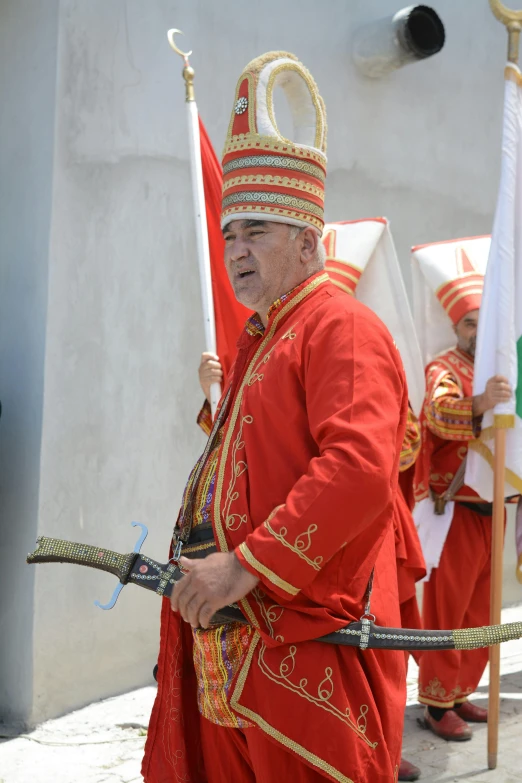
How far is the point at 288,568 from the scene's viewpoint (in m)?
1.86

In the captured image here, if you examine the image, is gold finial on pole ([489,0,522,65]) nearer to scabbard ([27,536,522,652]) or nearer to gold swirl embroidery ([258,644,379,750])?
scabbard ([27,536,522,652])

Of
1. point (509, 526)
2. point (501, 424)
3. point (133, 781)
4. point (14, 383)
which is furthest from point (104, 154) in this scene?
point (509, 526)

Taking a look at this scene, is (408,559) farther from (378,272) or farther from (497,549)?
(378,272)

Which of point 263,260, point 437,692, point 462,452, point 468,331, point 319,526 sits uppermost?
point 468,331

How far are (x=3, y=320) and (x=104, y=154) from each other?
885 mm

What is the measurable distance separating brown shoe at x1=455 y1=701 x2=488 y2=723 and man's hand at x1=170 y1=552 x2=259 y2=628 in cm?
303

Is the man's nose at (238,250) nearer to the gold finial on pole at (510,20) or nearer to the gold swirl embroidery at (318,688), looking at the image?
the gold swirl embroidery at (318,688)

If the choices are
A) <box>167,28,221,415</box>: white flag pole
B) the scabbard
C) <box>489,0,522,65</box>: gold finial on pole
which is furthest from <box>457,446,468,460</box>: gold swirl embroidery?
the scabbard

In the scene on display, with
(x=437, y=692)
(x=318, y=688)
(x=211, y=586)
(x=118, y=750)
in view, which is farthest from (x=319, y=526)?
(x=437, y=692)

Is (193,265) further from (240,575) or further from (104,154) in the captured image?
(240,575)

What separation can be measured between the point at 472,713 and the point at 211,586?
309 centimetres

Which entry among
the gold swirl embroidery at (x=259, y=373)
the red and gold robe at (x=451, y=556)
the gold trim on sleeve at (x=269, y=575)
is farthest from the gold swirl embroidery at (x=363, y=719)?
the red and gold robe at (x=451, y=556)

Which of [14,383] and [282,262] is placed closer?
[282,262]

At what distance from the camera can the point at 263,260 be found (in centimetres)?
227
